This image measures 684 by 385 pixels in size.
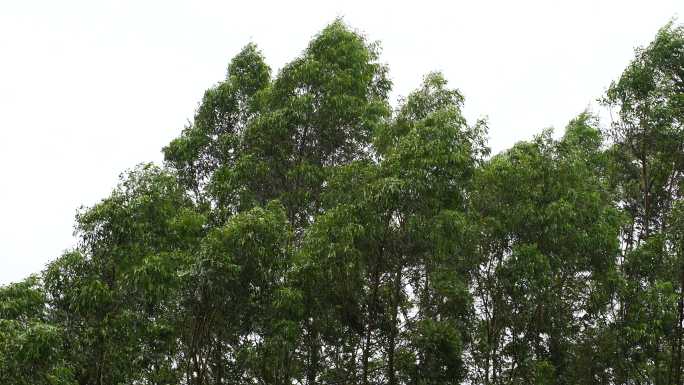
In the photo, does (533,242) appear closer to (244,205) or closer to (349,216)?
(349,216)

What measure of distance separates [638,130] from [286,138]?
7.29 metres

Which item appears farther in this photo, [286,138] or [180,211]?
[286,138]

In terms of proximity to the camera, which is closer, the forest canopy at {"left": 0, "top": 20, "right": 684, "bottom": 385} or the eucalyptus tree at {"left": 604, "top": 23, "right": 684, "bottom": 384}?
the forest canopy at {"left": 0, "top": 20, "right": 684, "bottom": 385}

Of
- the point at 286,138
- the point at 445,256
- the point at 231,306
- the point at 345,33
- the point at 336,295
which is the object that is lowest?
the point at 231,306

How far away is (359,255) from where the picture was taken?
10766 millimetres

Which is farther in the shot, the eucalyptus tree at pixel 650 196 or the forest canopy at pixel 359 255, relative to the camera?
the eucalyptus tree at pixel 650 196

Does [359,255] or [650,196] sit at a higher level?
[650,196]

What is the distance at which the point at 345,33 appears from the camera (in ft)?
46.3

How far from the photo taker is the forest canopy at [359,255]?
10.1m

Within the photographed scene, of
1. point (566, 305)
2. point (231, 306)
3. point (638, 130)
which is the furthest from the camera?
point (638, 130)

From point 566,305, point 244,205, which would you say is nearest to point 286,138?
point 244,205

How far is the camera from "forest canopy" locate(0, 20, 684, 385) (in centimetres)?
1009

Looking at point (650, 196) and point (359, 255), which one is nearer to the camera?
point (359, 255)

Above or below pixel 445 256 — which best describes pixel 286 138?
above
